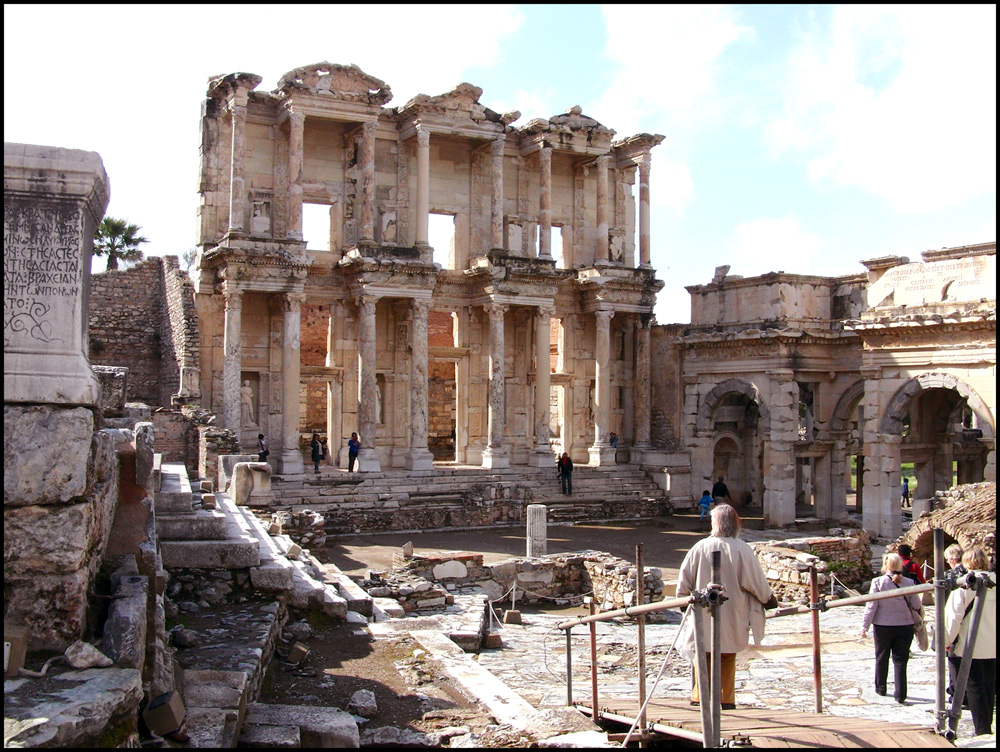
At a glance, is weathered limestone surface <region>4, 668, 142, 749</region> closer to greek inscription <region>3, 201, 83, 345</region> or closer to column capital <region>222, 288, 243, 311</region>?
greek inscription <region>3, 201, 83, 345</region>

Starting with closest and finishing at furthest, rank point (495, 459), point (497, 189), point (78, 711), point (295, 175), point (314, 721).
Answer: point (78, 711) < point (314, 721) < point (295, 175) < point (495, 459) < point (497, 189)

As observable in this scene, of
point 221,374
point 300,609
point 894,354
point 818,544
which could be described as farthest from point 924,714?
point 221,374

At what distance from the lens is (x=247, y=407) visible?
25438 millimetres

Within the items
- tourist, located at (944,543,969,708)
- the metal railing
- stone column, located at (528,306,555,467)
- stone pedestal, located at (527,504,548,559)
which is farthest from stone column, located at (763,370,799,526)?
the metal railing

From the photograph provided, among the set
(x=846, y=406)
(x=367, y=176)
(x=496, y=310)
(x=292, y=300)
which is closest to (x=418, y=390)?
(x=496, y=310)

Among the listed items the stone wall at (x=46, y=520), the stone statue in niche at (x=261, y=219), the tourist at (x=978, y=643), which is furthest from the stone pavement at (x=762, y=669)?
the stone statue in niche at (x=261, y=219)

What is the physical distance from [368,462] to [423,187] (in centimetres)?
762

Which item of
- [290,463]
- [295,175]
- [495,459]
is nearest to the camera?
[290,463]

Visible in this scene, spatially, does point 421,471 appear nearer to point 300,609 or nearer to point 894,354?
point 894,354

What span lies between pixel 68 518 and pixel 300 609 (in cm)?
514

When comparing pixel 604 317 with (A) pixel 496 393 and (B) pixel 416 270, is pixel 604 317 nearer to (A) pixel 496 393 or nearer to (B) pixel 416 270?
(A) pixel 496 393

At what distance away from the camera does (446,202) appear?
93.2 ft

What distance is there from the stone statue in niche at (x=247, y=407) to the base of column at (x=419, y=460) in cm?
421

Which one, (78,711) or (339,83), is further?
(339,83)
